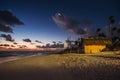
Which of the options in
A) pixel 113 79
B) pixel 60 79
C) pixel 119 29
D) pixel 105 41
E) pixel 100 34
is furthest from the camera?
pixel 100 34

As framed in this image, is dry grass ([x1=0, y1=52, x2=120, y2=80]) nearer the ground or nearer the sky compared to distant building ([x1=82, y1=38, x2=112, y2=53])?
nearer the ground

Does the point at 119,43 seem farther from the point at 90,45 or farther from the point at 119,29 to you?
the point at 119,29

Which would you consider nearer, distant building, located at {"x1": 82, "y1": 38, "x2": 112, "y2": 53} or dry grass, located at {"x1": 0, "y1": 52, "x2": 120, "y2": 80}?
dry grass, located at {"x1": 0, "y1": 52, "x2": 120, "y2": 80}

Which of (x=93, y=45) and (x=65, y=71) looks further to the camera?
(x=93, y=45)

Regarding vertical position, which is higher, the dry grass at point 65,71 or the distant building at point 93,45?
the distant building at point 93,45

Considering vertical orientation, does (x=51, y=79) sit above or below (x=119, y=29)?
below

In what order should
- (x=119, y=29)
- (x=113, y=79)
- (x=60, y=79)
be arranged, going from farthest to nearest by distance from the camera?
(x=119, y=29) < (x=60, y=79) < (x=113, y=79)

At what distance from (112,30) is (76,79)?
7138cm

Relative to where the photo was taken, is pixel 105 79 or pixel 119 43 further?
pixel 119 43

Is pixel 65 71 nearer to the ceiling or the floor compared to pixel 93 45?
nearer to the floor

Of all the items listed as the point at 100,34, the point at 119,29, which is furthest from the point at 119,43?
the point at 100,34

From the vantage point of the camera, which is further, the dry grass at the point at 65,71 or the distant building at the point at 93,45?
the distant building at the point at 93,45

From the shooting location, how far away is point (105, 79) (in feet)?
33.9

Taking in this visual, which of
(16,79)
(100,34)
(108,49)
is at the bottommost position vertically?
(16,79)
